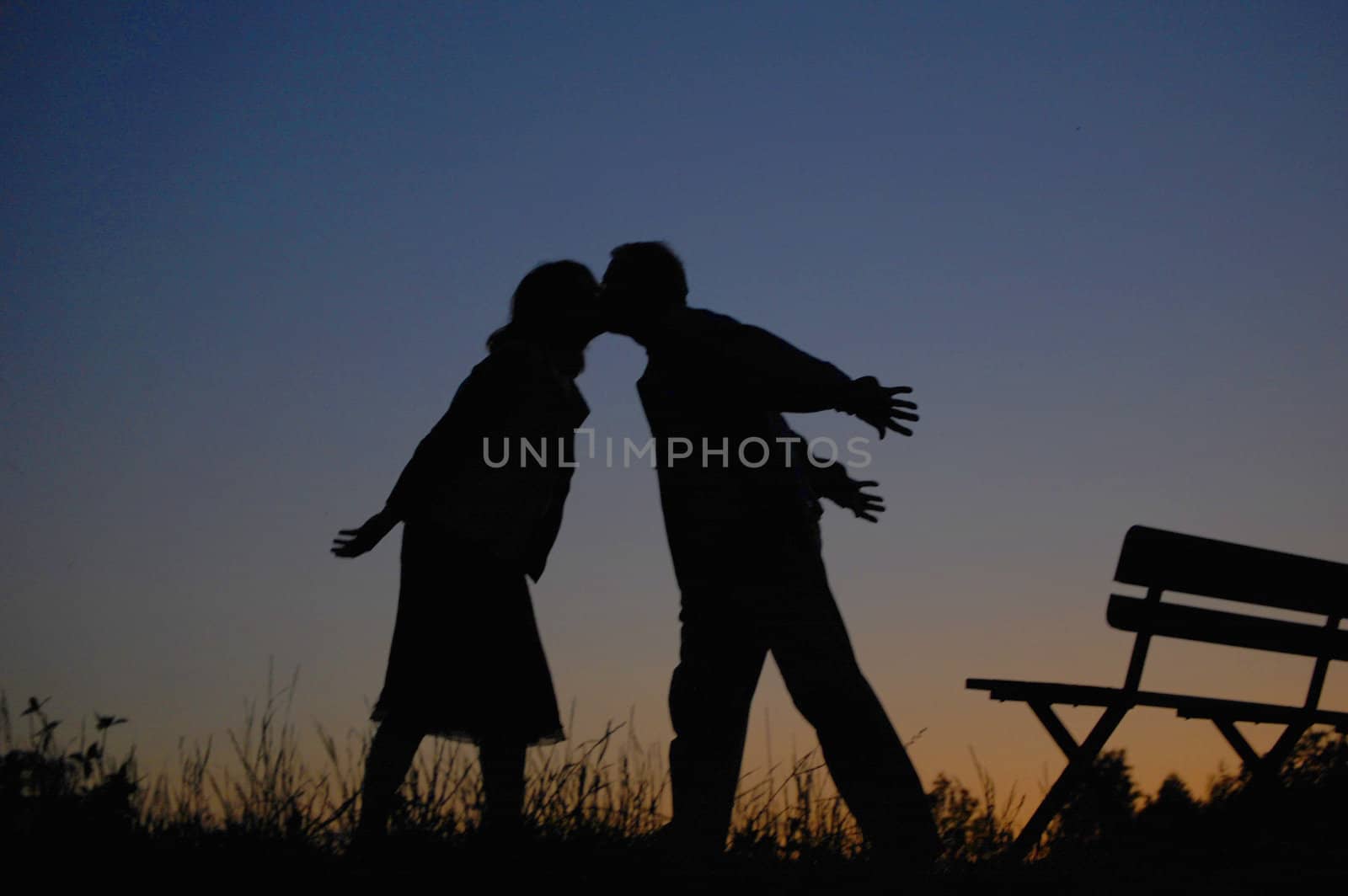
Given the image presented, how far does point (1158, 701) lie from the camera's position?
Answer: 4902 mm

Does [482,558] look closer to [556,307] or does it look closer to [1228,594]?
[556,307]

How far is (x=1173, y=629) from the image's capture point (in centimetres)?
516

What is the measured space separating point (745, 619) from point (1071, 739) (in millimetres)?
1387

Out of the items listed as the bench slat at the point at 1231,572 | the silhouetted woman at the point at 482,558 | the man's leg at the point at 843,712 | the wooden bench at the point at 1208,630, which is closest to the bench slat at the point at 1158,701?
the wooden bench at the point at 1208,630

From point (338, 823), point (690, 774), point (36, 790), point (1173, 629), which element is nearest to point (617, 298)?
point (690, 774)

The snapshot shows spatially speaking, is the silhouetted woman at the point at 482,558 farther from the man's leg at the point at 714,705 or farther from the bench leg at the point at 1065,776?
the bench leg at the point at 1065,776

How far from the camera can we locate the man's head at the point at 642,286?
4281mm

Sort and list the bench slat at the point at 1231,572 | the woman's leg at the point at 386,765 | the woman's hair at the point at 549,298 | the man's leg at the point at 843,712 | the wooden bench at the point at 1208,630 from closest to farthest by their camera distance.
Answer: the man's leg at the point at 843,712 → the woman's leg at the point at 386,765 → the woman's hair at the point at 549,298 → the wooden bench at the point at 1208,630 → the bench slat at the point at 1231,572

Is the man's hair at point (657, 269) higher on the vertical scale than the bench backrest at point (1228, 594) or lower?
higher

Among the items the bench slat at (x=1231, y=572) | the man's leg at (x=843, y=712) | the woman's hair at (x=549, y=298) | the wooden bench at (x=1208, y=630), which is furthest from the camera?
the bench slat at (x=1231, y=572)

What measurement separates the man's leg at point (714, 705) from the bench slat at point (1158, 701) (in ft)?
3.30

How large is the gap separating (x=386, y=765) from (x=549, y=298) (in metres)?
1.46

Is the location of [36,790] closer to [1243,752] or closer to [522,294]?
[522,294]

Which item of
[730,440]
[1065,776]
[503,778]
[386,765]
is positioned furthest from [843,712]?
[386,765]
